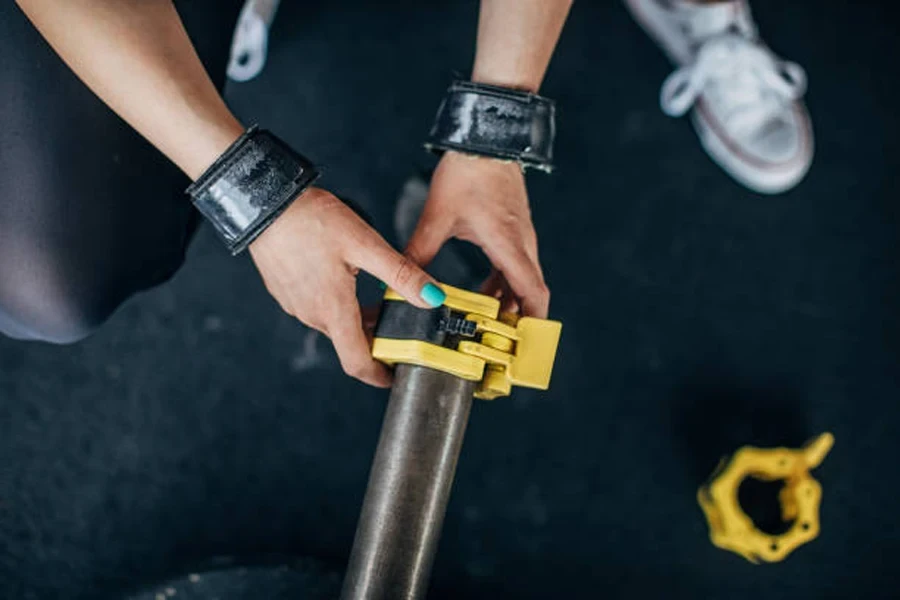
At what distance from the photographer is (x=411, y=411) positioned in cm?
74

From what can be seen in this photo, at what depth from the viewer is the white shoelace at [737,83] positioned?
1.23 meters

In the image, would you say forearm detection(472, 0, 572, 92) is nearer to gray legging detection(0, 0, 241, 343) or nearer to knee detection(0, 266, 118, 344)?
gray legging detection(0, 0, 241, 343)

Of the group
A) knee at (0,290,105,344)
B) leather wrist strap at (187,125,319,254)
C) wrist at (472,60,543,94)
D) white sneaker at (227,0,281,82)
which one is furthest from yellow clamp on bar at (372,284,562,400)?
white sneaker at (227,0,281,82)

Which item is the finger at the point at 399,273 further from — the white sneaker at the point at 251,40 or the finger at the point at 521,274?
the white sneaker at the point at 251,40

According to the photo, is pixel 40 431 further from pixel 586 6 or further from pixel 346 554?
pixel 586 6

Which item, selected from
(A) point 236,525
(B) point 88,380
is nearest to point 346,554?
(A) point 236,525

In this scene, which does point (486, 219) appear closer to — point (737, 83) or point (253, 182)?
point (253, 182)

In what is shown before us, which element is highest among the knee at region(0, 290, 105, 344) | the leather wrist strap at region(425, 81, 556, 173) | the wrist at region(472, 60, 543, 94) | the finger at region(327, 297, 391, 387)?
the wrist at region(472, 60, 543, 94)

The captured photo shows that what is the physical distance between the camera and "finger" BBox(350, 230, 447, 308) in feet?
2.34

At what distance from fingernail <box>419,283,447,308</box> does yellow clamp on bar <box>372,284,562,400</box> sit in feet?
0.03

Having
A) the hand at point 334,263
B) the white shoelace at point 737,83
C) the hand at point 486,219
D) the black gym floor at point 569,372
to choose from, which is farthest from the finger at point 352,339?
the white shoelace at point 737,83

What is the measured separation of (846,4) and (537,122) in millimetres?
775

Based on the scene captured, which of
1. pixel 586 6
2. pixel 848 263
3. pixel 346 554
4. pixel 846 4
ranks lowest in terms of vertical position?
pixel 346 554

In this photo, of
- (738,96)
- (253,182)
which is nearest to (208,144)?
(253,182)
